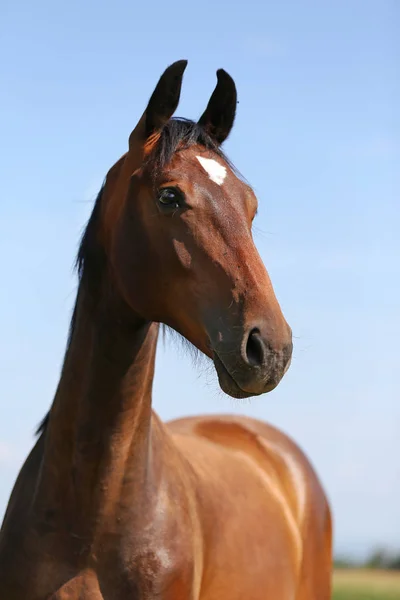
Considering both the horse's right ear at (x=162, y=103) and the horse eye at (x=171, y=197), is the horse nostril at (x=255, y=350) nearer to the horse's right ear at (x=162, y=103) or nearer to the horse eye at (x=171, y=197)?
the horse eye at (x=171, y=197)

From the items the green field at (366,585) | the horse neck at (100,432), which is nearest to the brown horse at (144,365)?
the horse neck at (100,432)

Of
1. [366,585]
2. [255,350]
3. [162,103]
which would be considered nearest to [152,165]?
[162,103]

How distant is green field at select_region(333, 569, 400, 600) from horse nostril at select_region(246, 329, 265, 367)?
11.9m

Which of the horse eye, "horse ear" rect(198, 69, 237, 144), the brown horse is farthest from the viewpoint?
"horse ear" rect(198, 69, 237, 144)

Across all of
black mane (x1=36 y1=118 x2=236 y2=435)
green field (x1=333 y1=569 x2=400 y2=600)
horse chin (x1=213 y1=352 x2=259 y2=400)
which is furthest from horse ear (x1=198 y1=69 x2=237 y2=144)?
green field (x1=333 y1=569 x2=400 y2=600)

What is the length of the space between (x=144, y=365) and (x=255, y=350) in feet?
2.77

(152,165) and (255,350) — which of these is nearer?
(255,350)

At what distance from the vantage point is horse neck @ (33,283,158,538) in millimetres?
3902

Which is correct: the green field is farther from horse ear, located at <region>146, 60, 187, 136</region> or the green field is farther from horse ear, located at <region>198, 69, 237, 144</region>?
horse ear, located at <region>146, 60, 187, 136</region>

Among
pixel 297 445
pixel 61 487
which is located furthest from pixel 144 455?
pixel 297 445

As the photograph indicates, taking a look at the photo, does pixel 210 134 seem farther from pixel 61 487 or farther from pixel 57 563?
pixel 57 563

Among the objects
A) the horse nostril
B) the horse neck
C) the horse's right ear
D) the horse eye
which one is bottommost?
the horse neck

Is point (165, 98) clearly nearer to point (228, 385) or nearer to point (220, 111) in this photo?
point (220, 111)

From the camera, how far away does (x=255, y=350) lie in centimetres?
334
